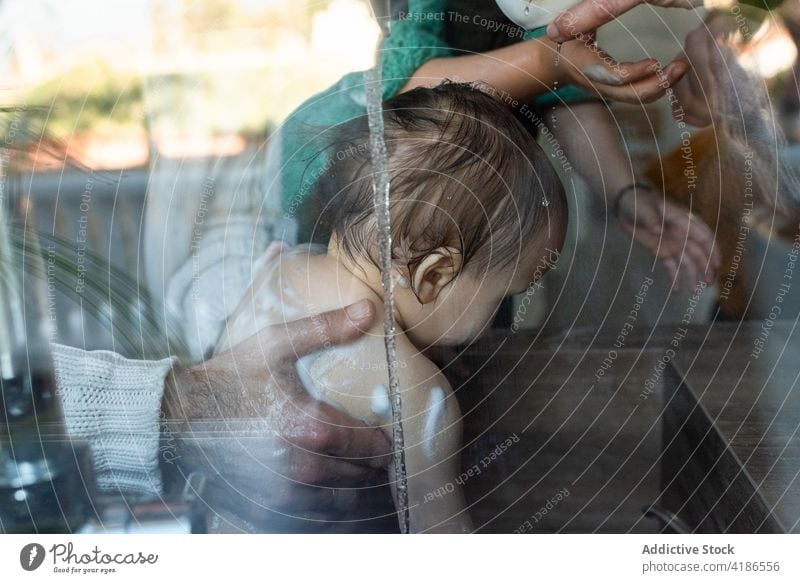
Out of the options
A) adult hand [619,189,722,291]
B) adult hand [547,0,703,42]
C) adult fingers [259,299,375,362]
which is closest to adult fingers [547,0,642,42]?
adult hand [547,0,703,42]

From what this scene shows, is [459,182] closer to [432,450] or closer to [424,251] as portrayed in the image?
[424,251]

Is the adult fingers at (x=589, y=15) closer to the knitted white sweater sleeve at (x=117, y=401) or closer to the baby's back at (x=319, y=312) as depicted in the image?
the baby's back at (x=319, y=312)

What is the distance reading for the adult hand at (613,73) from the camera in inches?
19.2

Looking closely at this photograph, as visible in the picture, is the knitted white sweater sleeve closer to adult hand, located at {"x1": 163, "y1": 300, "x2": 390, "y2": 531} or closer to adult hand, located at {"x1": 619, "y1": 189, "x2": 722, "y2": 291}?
adult hand, located at {"x1": 163, "y1": 300, "x2": 390, "y2": 531}

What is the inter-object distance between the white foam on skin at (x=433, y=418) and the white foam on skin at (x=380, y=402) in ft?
0.08

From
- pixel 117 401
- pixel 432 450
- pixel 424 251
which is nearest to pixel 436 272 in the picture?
pixel 424 251

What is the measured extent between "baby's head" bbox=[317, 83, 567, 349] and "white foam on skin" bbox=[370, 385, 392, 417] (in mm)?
47

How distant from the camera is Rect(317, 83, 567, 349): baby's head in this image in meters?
0.48

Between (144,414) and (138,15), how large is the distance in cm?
25

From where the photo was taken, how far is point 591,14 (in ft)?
1.59

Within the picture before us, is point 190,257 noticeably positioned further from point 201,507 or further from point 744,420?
point 744,420

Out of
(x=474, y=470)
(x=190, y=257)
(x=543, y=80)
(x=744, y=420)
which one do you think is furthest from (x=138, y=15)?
(x=744, y=420)

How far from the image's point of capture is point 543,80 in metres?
0.49

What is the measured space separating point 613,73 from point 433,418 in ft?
0.79
